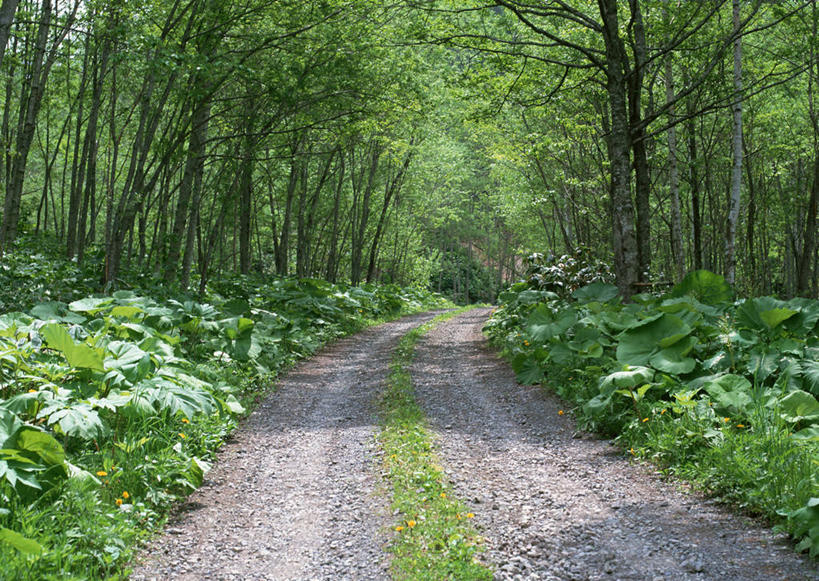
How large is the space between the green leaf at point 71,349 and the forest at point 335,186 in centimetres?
1

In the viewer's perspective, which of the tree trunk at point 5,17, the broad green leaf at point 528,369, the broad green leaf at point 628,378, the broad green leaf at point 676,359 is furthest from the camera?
the broad green leaf at point 528,369

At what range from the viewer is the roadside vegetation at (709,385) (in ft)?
13.8

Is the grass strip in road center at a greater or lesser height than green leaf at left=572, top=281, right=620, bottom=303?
lesser

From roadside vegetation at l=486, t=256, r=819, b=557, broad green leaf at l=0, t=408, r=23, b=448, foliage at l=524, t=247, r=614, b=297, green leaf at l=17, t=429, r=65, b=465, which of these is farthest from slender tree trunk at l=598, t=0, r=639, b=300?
broad green leaf at l=0, t=408, r=23, b=448

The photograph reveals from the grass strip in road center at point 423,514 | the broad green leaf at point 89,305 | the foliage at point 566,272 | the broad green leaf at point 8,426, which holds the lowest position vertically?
the grass strip in road center at point 423,514

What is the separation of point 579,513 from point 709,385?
6.45 feet

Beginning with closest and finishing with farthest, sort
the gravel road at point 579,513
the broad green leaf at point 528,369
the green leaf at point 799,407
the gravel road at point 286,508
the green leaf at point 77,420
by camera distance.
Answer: the gravel road at point 579,513
the gravel road at point 286,508
the green leaf at point 77,420
the green leaf at point 799,407
the broad green leaf at point 528,369

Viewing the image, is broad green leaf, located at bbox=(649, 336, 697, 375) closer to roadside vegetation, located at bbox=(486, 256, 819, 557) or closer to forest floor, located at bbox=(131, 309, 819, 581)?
roadside vegetation, located at bbox=(486, 256, 819, 557)

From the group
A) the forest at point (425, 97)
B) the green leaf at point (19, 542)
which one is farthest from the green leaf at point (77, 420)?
the forest at point (425, 97)

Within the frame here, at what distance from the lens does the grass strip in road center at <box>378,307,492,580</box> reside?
3521 mm

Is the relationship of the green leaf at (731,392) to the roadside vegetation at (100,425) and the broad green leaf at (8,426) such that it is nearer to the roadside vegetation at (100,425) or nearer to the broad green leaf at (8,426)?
the roadside vegetation at (100,425)

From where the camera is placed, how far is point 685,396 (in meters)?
5.38

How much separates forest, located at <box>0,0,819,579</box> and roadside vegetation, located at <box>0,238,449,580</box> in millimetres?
22

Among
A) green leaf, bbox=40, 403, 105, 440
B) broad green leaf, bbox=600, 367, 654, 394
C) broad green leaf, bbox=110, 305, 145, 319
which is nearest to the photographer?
green leaf, bbox=40, 403, 105, 440
